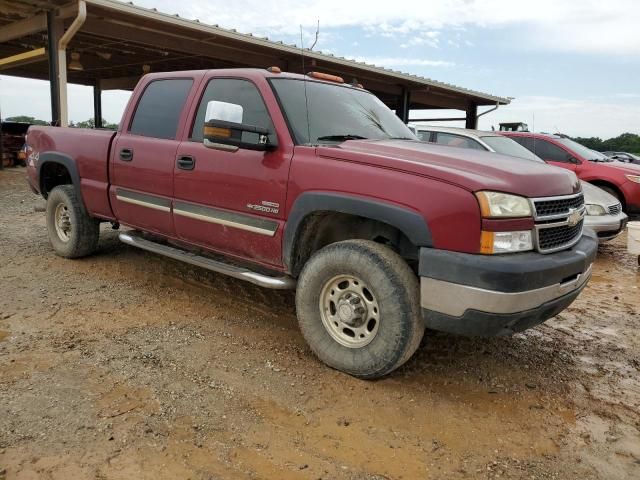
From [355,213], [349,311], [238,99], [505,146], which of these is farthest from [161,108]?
[505,146]

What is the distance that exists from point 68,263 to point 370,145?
3.79 metres

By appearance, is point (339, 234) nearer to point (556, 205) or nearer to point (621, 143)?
→ point (556, 205)

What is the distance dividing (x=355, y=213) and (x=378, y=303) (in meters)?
0.55

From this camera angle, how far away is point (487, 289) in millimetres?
2688

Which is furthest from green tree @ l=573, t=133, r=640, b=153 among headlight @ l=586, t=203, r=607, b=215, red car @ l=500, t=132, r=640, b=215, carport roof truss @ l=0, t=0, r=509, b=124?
headlight @ l=586, t=203, r=607, b=215

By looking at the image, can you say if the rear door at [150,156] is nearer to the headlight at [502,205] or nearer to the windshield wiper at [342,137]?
the windshield wiper at [342,137]

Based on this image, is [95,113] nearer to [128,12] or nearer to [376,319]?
[128,12]

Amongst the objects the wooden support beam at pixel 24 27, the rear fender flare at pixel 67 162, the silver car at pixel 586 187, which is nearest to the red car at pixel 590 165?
the silver car at pixel 586 187

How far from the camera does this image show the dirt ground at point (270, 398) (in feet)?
7.95

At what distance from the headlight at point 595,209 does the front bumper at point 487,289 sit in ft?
15.2

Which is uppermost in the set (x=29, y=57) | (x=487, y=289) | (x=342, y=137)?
(x=29, y=57)

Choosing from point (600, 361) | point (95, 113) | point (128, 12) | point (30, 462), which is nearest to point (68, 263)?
point (30, 462)

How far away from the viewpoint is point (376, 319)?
311 centimetres

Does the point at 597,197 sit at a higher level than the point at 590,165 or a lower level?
lower
